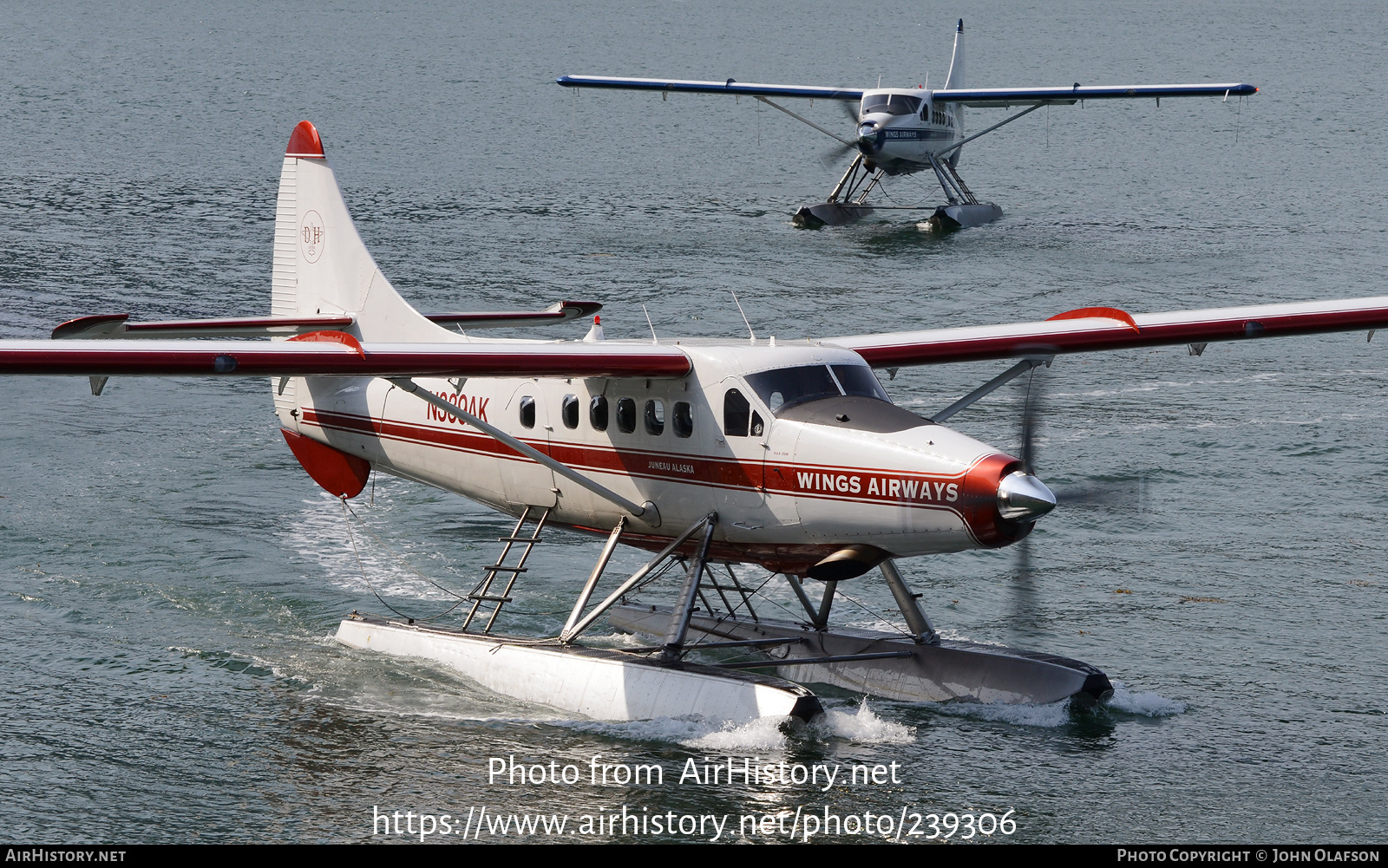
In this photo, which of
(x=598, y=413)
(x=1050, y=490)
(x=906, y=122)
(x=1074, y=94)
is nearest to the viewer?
(x=1050, y=490)

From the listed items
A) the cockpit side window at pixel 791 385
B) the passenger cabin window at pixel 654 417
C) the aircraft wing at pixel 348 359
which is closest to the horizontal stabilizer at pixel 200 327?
the aircraft wing at pixel 348 359

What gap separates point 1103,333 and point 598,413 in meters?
4.47

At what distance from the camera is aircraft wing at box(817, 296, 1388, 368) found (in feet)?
44.3

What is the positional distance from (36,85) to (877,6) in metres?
130

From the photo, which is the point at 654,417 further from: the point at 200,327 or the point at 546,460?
the point at 200,327

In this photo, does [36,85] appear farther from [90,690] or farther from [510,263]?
[90,690]

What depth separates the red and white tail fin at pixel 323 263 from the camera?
15.1m

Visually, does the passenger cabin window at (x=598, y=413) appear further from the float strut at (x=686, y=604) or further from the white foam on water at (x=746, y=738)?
the white foam on water at (x=746, y=738)

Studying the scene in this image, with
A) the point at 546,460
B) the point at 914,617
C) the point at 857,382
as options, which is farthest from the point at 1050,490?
the point at 546,460

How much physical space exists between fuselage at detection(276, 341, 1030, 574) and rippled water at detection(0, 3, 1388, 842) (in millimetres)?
1414

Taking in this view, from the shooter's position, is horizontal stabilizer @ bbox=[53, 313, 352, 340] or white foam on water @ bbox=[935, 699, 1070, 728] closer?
white foam on water @ bbox=[935, 699, 1070, 728]

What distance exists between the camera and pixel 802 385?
39.2ft

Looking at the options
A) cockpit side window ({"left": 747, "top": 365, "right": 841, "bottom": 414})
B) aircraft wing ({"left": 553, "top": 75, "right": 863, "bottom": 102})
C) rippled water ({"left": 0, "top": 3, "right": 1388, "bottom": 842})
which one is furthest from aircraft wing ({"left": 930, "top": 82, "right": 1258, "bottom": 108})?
cockpit side window ({"left": 747, "top": 365, "right": 841, "bottom": 414})

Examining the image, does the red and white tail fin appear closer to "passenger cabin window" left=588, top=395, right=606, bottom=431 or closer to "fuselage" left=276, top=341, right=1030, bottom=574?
"fuselage" left=276, top=341, right=1030, bottom=574
